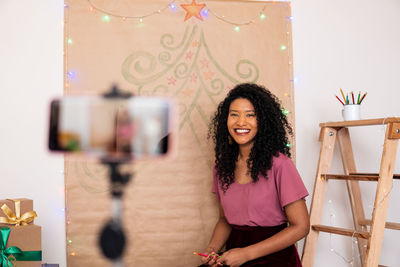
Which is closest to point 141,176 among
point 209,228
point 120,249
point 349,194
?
point 209,228

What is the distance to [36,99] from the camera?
2.13 m

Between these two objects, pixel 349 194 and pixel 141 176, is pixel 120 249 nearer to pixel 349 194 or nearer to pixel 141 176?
pixel 141 176

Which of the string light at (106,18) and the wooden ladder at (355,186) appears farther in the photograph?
the string light at (106,18)

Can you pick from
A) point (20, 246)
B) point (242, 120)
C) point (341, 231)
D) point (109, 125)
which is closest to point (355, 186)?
point (341, 231)

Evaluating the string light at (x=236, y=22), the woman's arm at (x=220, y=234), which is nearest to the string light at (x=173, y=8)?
the string light at (x=236, y=22)

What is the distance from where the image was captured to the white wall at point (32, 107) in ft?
6.88

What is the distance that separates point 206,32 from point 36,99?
891 mm

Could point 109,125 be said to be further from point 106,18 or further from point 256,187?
point 106,18

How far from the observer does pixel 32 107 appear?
212 centimetres

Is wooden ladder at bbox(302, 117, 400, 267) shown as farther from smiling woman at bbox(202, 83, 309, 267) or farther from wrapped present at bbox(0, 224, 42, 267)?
wrapped present at bbox(0, 224, 42, 267)

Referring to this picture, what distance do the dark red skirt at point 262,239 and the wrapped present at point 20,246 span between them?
78 centimetres

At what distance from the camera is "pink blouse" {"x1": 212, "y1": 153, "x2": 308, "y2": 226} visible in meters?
1.80

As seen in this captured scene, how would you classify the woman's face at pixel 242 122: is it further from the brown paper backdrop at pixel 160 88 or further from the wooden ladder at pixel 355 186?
the wooden ladder at pixel 355 186

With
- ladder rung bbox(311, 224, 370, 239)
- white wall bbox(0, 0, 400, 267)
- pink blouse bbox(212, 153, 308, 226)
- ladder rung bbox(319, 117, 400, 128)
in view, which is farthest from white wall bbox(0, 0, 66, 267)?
ladder rung bbox(319, 117, 400, 128)
